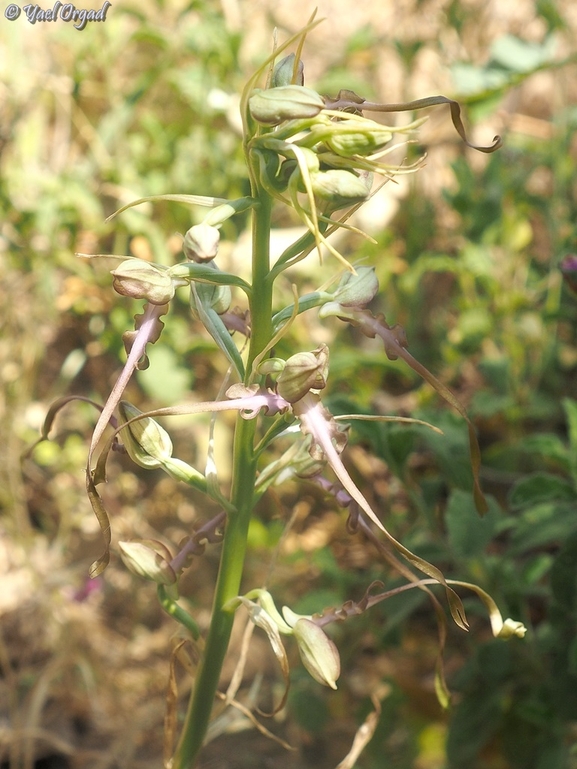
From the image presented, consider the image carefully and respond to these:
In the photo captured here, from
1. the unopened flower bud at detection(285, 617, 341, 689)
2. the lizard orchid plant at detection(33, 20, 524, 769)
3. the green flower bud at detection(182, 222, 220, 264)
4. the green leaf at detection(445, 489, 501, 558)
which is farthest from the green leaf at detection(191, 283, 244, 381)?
the green leaf at detection(445, 489, 501, 558)

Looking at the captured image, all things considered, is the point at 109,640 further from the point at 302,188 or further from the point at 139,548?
the point at 302,188

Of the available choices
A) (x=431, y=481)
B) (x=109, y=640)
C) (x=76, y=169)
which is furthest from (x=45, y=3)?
(x=431, y=481)

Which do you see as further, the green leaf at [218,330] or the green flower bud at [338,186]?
the green leaf at [218,330]

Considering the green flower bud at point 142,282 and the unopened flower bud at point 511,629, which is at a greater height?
the green flower bud at point 142,282

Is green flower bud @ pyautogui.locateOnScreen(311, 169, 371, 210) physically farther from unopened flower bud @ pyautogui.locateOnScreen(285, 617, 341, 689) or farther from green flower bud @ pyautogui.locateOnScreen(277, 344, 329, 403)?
unopened flower bud @ pyautogui.locateOnScreen(285, 617, 341, 689)

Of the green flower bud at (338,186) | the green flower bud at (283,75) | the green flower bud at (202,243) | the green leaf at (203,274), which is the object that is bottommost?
the green leaf at (203,274)

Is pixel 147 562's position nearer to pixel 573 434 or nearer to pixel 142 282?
pixel 142 282

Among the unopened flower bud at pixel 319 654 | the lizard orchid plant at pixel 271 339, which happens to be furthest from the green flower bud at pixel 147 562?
the unopened flower bud at pixel 319 654

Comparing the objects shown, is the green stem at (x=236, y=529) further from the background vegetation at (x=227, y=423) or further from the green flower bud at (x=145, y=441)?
the background vegetation at (x=227, y=423)
